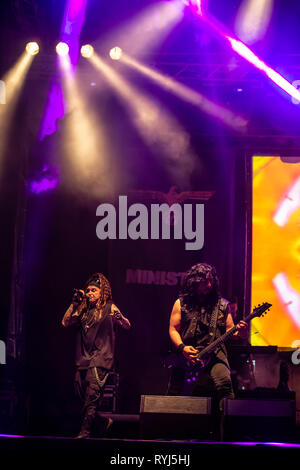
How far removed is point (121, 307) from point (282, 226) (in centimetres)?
Result: 261

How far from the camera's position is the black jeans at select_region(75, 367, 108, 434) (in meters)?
6.04

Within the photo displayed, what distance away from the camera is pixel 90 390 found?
20.2 ft

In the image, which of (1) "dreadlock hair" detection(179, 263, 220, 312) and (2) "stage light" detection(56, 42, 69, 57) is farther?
(2) "stage light" detection(56, 42, 69, 57)

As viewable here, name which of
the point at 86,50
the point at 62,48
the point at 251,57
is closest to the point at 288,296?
the point at 251,57

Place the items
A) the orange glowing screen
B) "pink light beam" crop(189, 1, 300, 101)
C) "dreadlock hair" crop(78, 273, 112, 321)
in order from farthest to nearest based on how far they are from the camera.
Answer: the orange glowing screen
"pink light beam" crop(189, 1, 300, 101)
"dreadlock hair" crop(78, 273, 112, 321)

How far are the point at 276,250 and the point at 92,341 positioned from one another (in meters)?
3.53

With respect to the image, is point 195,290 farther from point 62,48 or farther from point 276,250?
point 62,48

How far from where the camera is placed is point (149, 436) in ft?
15.9

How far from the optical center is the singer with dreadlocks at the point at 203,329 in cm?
559

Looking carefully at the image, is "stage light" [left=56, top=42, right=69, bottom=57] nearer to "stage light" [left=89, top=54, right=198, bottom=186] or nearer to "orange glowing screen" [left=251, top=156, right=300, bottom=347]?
"stage light" [left=89, top=54, right=198, bottom=186]

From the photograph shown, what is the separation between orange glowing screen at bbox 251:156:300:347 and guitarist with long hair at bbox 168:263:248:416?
2.71 meters

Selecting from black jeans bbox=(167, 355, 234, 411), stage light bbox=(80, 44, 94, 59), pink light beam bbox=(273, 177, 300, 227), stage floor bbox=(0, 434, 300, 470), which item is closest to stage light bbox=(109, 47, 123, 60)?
stage light bbox=(80, 44, 94, 59)
